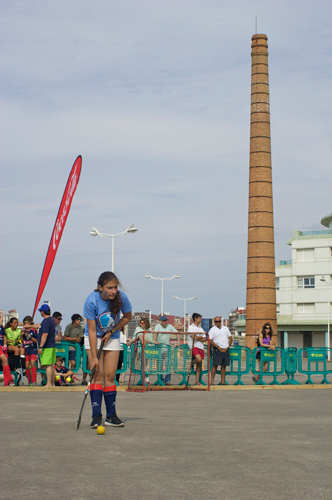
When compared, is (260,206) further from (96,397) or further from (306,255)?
(96,397)

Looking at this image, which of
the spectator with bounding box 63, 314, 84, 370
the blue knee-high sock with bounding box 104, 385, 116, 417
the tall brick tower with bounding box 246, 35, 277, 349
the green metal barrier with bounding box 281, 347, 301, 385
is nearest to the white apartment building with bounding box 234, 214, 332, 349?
the tall brick tower with bounding box 246, 35, 277, 349

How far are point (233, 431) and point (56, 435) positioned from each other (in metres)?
1.85

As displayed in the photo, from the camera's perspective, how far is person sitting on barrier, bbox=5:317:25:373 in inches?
605

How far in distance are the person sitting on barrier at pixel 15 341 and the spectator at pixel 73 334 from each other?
3.45 feet

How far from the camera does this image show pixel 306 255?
7900 centimetres

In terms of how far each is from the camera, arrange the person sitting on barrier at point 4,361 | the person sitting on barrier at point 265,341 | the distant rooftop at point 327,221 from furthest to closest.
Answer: the distant rooftop at point 327,221 < the person sitting on barrier at point 265,341 < the person sitting on barrier at point 4,361

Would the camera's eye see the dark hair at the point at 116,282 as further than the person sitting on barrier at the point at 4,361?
No

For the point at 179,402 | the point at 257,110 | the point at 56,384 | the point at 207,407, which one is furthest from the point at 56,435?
the point at 257,110

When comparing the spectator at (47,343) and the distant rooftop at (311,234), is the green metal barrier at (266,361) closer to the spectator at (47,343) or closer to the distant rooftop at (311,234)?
the spectator at (47,343)

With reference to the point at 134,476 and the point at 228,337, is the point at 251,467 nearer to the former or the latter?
the point at 134,476

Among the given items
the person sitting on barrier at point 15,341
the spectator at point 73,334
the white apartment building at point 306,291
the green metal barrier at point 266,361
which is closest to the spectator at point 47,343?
the spectator at point 73,334

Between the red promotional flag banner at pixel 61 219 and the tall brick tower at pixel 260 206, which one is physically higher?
the tall brick tower at pixel 260 206

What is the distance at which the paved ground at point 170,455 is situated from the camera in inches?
168

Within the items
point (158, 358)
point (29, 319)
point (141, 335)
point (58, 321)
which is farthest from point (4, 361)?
point (158, 358)
